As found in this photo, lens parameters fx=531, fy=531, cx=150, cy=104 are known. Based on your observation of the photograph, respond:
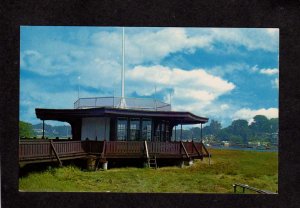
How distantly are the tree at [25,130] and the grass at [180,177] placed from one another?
0.87 m

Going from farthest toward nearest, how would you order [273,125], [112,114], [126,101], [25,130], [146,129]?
[146,129], [112,114], [126,101], [25,130], [273,125]

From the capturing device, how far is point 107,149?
13.5m

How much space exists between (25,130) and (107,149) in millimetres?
2790

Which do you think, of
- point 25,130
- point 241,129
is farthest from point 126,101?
point 241,129

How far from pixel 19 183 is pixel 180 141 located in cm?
445

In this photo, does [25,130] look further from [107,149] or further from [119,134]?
[119,134]

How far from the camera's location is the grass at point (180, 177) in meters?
11.5

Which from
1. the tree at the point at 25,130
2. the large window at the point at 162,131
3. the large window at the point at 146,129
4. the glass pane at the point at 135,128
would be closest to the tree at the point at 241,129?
the large window at the point at 162,131

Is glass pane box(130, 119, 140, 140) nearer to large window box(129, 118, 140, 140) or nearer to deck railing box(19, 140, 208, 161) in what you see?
large window box(129, 118, 140, 140)

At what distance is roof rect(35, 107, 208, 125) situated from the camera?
38.8 feet

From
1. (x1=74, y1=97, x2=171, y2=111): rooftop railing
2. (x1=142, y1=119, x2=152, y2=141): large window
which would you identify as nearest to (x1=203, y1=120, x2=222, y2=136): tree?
(x1=74, y1=97, x2=171, y2=111): rooftop railing

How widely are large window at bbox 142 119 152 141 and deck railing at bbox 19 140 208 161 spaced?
1.16ft

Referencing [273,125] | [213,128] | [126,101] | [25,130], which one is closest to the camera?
[273,125]
